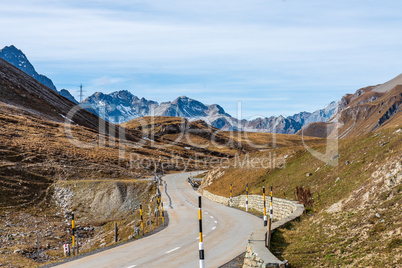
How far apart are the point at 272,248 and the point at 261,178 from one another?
2999 centimetres

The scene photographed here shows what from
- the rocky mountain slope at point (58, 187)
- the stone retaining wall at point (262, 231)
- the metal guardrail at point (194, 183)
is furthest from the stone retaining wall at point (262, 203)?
the metal guardrail at point (194, 183)

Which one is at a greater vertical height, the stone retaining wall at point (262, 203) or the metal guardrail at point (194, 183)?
the stone retaining wall at point (262, 203)

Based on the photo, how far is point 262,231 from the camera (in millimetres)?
15547

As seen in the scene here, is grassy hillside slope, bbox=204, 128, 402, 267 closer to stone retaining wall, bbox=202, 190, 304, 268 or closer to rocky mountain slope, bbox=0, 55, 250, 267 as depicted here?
stone retaining wall, bbox=202, 190, 304, 268

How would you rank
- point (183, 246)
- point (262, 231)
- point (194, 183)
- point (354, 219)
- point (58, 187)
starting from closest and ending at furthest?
point (354, 219), point (262, 231), point (183, 246), point (58, 187), point (194, 183)

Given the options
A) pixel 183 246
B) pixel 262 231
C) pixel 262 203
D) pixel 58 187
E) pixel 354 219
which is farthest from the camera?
pixel 58 187

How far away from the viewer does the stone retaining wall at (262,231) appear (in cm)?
1117

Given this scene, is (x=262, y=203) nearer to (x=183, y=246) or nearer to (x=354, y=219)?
(x=183, y=246)

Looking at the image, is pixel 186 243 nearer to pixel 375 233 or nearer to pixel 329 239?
pixel 329 239

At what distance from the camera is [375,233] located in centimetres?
1188

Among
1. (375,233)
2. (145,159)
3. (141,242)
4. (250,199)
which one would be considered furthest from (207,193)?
(145,159)

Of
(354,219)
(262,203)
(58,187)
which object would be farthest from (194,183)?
(354,219)

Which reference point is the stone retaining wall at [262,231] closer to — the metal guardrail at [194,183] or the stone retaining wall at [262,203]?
the stone retaining wall at [262,203]

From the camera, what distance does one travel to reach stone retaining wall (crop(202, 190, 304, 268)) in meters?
11.2
